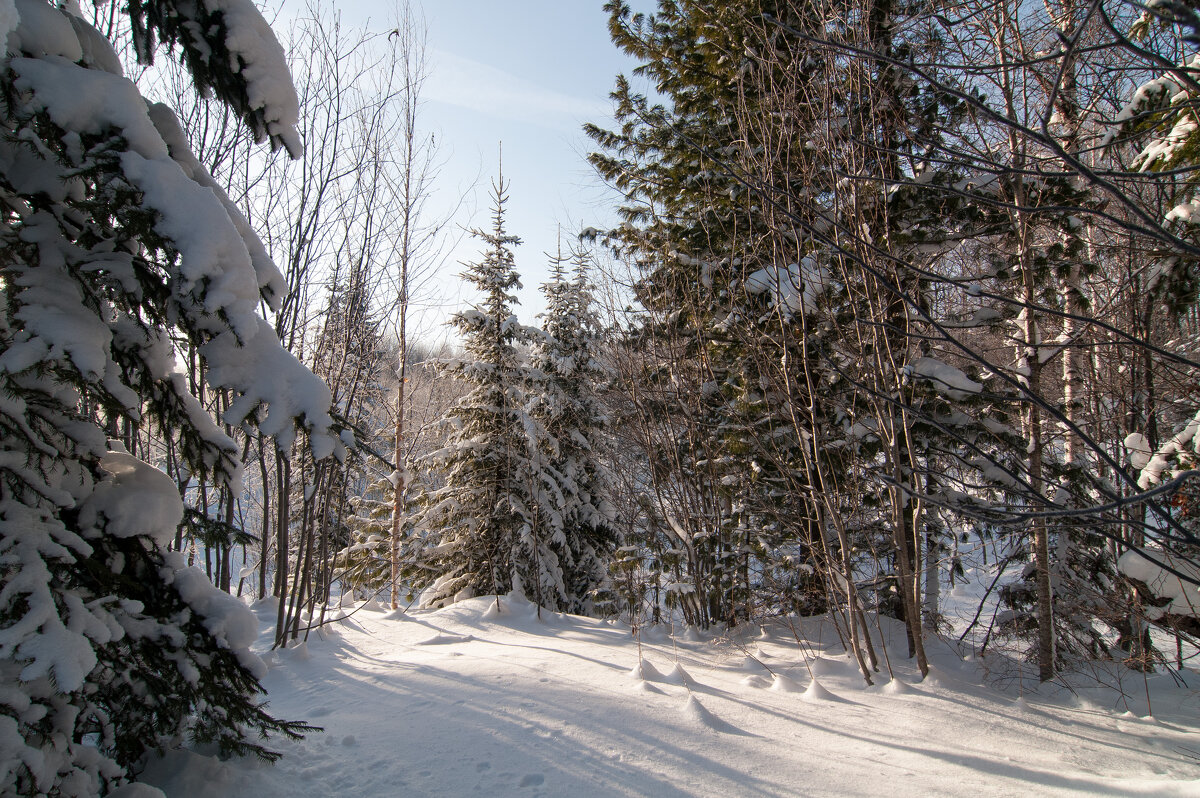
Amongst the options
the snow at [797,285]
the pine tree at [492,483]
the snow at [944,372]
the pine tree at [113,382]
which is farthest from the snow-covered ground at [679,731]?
the pine tree at [492,483]

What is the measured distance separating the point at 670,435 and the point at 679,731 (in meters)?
4.46

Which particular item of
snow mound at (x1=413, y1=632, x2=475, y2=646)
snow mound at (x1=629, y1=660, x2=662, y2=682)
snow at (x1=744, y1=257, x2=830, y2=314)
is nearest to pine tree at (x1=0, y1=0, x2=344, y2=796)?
snow mound at (x1=629, y1=660, x2=662, y2=682)

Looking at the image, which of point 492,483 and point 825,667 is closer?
point 825,667

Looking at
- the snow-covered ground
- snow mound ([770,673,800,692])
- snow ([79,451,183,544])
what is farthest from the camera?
snow mound ([770,673,800,692])

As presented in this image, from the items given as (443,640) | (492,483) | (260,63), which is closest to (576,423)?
(492,483)

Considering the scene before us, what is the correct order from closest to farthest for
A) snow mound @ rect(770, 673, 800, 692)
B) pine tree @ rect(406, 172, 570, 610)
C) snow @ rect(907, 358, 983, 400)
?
snow mound @ rect(770, 673, 800, 692) → snow @ rect(907, 358, 983, 400) → pine tree @ rect(406, 172, 570, 610)

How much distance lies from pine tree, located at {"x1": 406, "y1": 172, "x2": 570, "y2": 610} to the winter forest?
8 cm

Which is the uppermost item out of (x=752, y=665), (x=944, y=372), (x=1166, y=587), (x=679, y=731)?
(x=944, y=372)

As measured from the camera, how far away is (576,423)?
464 inches

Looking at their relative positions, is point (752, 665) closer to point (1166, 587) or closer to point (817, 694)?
point (817, 694)

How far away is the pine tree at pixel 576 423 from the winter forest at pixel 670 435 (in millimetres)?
232

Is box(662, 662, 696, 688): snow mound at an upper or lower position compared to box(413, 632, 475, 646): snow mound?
upper

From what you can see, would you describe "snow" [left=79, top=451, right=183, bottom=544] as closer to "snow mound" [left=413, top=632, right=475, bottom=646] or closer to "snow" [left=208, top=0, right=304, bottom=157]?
"snow" [left=208, top=0, right=304, bottom=157]

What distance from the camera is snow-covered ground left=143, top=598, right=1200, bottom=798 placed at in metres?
2.96
